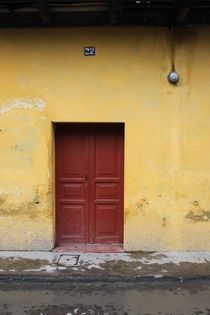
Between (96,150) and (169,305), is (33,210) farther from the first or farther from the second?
(169,305)

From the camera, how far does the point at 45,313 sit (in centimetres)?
309

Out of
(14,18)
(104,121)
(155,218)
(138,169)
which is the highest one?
(14,18)

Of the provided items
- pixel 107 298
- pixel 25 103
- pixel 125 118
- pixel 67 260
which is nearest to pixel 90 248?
pixel 67 260

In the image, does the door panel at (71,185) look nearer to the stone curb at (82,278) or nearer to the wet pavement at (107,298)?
the stone curb at (82,278)

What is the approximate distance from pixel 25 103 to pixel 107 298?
3.18m

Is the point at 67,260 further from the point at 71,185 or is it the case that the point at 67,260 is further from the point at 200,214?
the point at 200,214

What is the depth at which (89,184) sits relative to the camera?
4.87 meters

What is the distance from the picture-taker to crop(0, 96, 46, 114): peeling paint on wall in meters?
4.51

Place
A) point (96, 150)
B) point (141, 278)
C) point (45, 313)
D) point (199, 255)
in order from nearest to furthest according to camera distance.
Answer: point (45, 313), point (141, 278), point (199, 255), point (96, 150)

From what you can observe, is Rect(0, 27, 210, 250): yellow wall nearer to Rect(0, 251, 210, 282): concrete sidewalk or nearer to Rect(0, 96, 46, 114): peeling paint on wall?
Rect(0, 96, 46, 114): peeling paint on wall

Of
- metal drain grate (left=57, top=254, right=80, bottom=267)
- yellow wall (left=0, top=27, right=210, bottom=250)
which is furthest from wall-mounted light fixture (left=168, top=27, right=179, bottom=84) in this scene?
metal drain grate (left=57, top=254, right=80, bottom=267)

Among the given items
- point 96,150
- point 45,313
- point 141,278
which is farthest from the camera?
point 96,150

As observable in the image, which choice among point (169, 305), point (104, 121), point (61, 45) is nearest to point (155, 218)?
point (169, 305)

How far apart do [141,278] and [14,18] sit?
14.8ft
